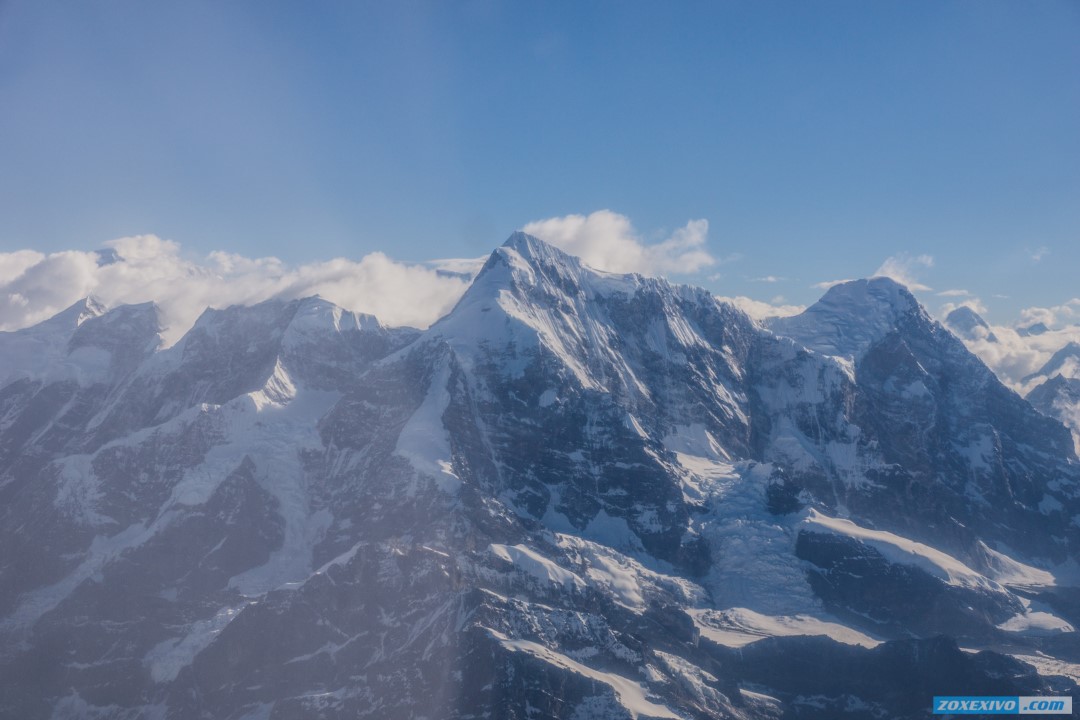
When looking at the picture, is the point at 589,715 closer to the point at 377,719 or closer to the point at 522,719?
the point at 522,719

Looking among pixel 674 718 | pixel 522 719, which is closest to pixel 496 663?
pixel 522 719

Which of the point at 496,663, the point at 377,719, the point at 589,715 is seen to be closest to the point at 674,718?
the point at 589,715

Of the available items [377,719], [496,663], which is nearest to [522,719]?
[496,663]

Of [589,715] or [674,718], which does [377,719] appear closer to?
[589,715]

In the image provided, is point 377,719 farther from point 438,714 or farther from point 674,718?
point 674,718

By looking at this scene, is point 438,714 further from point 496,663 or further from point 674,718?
point 674,718

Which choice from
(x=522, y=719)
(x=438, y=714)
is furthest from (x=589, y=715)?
(x=438, y=714)
